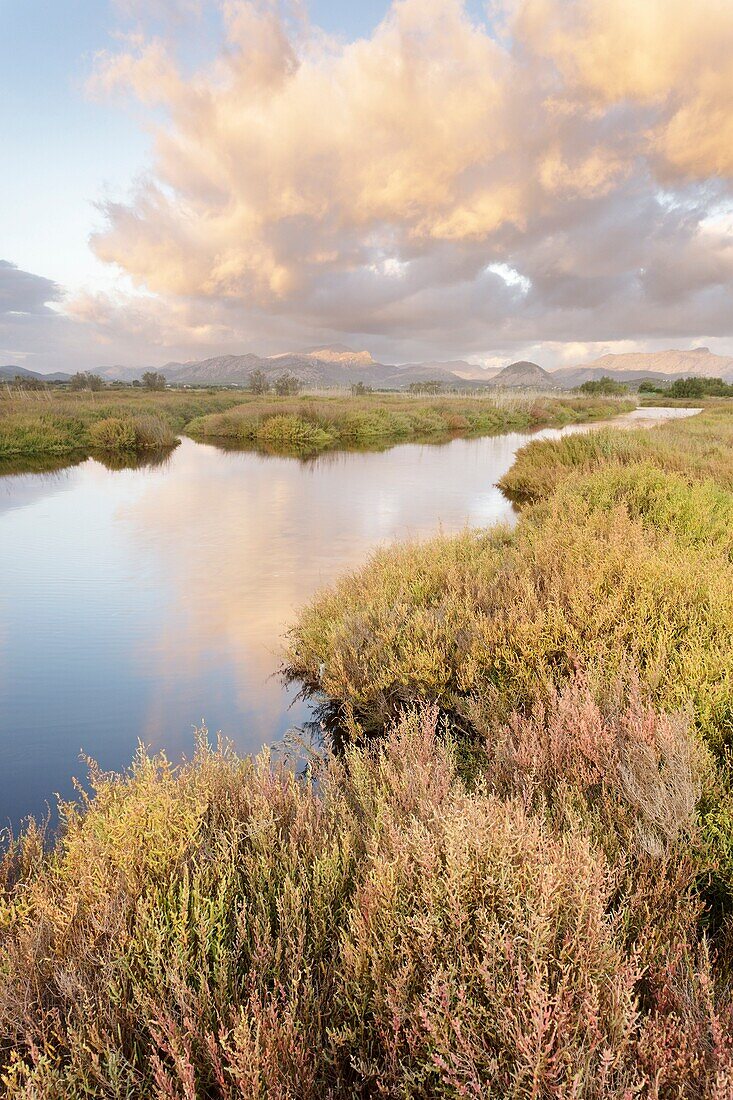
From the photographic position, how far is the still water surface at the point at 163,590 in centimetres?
473

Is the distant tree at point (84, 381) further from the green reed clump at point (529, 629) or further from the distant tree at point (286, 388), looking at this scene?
the green reed clump at point (529, 629)

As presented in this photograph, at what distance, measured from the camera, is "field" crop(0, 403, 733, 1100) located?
1.48m

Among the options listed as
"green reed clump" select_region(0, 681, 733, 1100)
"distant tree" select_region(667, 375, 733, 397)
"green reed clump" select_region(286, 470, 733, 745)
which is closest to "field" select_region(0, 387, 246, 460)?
"green reed clump" select_region(286, 470, 733, 745)

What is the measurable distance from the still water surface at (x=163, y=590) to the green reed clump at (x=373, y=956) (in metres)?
2.10

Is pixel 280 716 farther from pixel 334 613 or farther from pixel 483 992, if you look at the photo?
pixel 483 992

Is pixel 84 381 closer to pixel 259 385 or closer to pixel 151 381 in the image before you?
pixel 151 381

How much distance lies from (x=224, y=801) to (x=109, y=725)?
2.55m

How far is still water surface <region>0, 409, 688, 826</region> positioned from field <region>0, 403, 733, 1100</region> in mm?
1519

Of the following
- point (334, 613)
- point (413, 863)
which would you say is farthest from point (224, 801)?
point (334, 613)

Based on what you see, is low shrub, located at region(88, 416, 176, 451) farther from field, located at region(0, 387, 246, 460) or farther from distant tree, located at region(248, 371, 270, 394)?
distant tree, located at region(248, 371, 270, 394)

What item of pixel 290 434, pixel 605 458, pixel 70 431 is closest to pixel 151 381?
pixel 70 431

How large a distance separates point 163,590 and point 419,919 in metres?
6.88

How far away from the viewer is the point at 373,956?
169cm

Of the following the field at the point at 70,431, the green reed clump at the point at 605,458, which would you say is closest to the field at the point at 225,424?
the field at the point at 70,431
